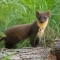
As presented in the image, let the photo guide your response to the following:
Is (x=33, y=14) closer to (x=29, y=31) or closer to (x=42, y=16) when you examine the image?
(x=42, y=16)

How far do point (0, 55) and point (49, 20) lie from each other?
2.59m

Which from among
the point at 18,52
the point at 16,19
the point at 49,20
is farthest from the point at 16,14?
the point at 18,52

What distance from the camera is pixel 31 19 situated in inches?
252

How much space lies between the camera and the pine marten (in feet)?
18.7

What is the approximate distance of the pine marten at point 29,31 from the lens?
18.7ft

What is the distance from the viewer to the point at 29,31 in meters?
5.89

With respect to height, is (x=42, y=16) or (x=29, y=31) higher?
(x=42, y=16)

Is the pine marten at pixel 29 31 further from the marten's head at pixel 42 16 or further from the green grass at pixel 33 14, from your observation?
the green grass at pixel 33 14

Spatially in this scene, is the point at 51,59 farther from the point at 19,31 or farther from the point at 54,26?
the point at 54,26

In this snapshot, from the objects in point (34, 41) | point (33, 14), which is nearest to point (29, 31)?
point (34, 41)

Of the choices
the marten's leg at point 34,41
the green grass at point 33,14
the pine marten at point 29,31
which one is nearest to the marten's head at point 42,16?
the pine marten at point 29,31

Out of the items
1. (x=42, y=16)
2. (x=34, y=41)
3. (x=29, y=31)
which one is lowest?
(x=34, y=41)

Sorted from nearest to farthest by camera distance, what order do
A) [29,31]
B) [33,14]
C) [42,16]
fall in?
[29,31]
[42,16]
[33,14]

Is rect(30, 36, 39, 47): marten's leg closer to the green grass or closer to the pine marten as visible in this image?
the pine marten
